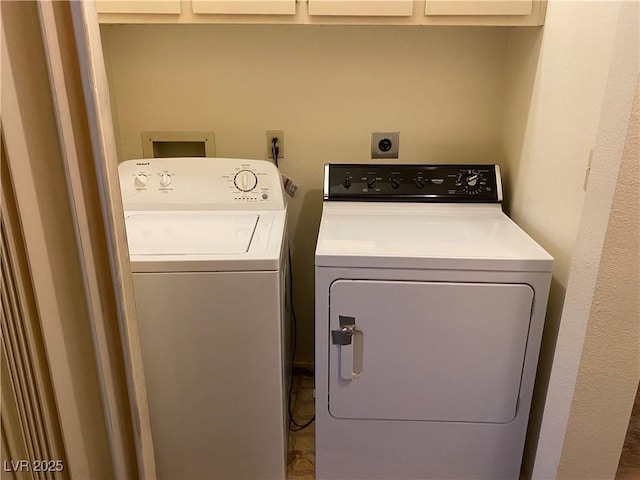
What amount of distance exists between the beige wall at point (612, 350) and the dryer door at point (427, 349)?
261 millimetres

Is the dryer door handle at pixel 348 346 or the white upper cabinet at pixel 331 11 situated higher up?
the white upper cabinet at pixel 331 11

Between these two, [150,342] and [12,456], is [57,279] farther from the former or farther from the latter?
[150,342]

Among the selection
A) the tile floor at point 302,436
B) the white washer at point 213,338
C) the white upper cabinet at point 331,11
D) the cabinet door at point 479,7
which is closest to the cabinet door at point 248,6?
the white upper cabinet at point 331,11

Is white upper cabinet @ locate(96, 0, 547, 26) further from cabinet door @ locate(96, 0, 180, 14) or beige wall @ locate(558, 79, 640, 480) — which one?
beige wall @ locate(558, 79, 640, 480)

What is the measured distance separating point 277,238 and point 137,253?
41 centimetres

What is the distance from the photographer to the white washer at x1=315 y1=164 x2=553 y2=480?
A: 139 centimetres

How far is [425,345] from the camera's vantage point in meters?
1.45

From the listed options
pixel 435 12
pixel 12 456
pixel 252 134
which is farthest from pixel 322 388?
pixel 435 12

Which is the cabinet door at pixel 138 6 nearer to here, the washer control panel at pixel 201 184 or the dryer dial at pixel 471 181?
the washer control panel at pixel 201 184

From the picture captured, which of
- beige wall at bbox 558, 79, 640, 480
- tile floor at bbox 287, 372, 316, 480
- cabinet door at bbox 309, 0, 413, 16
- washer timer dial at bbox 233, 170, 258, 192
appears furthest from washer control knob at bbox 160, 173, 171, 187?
beige wall at bbox 558, 79, 640, 480

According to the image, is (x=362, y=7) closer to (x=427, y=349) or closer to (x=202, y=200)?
(x=202, y=200)

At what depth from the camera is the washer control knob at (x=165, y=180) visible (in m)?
1.84

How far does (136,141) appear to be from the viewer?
206 centimetres

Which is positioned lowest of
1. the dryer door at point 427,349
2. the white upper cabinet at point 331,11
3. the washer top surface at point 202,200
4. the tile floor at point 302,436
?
the tile floor at point 302,436
